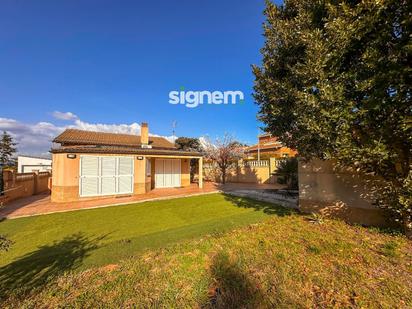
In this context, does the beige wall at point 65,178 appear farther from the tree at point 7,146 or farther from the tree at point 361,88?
the tree at point 7,146

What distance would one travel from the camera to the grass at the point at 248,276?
3240mm

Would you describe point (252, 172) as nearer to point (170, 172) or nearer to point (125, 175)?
point (170, 172)

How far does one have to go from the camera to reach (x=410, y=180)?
4480 millimetres

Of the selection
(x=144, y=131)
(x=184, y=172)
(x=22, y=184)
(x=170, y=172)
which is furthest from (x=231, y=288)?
(x=144, y=131)

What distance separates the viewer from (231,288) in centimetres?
356

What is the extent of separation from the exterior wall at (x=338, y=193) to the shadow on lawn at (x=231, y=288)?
17.4ft

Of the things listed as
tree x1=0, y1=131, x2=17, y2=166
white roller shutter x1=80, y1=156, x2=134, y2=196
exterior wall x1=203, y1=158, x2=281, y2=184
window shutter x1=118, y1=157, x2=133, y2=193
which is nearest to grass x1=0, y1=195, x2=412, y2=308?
white roller shutter x1=80, y1=156, x2=134, y2=196

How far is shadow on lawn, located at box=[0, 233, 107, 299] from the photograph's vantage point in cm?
386

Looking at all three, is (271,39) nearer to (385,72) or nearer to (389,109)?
(385,72)

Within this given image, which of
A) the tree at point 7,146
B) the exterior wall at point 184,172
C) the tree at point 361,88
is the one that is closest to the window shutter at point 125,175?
the exterior wall at point 184,172

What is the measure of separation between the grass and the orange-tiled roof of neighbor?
15.4 metres

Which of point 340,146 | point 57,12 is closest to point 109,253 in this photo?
point 340,146

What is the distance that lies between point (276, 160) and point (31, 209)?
1956 centimetres

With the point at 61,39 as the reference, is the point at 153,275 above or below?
below
